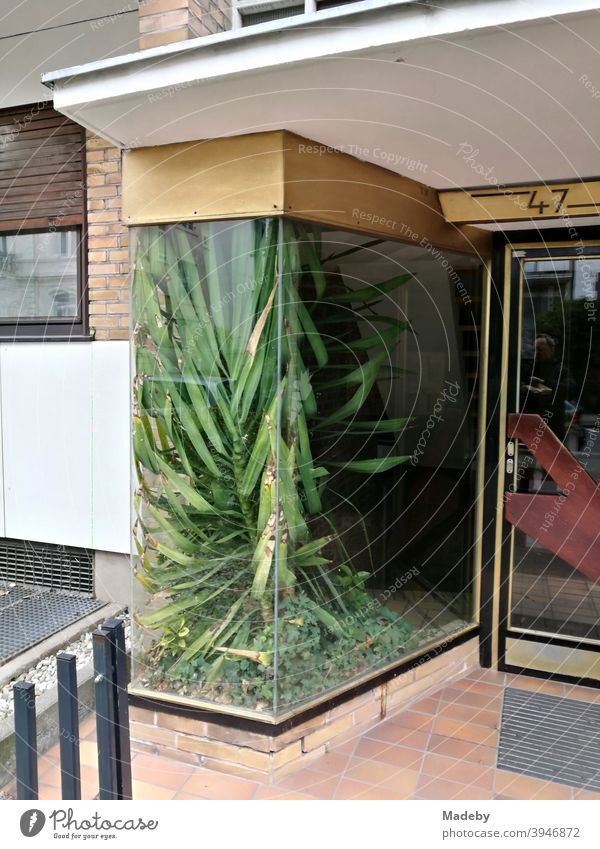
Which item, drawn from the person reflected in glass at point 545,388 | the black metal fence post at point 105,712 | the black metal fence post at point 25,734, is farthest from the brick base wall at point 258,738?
the person reflected in glass at point 545,388

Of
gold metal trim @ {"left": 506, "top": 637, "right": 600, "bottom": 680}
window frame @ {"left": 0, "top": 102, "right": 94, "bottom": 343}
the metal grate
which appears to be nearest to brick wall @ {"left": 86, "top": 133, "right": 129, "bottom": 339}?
window frame @ {"left": 0, "top": 102, "right": 94, "bottom": 343}

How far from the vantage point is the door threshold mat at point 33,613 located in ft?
11.0

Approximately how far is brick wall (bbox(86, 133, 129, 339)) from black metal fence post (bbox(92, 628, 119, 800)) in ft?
7.62

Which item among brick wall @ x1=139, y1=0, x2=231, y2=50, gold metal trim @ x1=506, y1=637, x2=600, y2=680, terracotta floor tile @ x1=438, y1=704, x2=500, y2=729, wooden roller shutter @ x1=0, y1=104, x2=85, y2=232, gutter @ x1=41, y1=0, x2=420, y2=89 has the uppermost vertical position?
brick wall @ x1=139, y1=0, x2=231, y2=50

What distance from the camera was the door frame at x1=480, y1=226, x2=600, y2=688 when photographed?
3025 mm

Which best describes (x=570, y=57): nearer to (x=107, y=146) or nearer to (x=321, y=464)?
(x=321, y=464)

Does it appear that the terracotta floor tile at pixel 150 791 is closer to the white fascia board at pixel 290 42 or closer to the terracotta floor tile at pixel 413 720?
the terracotta floor tile at pixel 413 720

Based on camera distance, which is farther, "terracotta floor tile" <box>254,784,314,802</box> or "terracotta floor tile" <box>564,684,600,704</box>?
"terracotta floor tile" <box>564,684,600,704</box>

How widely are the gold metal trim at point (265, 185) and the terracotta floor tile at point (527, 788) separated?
2.02 metres

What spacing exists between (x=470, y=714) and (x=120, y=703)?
66.3 inches

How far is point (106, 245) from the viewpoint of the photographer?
12.1 ft

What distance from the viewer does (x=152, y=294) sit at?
8.59 ft

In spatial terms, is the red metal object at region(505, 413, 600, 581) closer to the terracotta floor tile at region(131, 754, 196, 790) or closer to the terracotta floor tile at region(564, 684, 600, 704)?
the terracotta floor tile at region(564, 684, 600, 704)

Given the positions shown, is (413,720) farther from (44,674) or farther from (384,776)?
(44,674)
